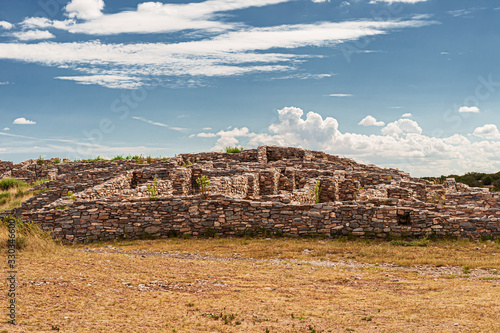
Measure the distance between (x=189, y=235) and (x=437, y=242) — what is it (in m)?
10.2

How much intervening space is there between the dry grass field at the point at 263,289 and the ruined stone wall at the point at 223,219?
1.62 m

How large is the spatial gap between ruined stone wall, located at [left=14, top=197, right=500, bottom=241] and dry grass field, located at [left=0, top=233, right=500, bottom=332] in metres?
1.62

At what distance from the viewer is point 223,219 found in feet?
63.4

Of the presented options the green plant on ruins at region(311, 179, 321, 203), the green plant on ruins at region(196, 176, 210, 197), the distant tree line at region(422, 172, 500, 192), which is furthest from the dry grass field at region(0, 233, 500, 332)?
the distant tree line at region(422, 172, 500, 192)

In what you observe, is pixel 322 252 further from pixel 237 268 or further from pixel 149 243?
pixel 149 243

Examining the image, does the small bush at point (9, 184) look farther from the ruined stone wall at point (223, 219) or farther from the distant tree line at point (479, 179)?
the distant tree line at point (479, 179)

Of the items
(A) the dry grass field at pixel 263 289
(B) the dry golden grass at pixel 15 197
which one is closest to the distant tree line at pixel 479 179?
(A) the dry grass field at pixel 263 289

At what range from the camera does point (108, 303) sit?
972cm

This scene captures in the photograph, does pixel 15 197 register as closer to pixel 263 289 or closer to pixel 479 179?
pixel 263 289

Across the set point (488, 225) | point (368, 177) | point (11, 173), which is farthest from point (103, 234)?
point (11, 173)

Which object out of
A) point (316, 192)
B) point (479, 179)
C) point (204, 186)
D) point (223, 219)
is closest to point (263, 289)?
point (223, 219)

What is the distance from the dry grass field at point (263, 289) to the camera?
8.86 m

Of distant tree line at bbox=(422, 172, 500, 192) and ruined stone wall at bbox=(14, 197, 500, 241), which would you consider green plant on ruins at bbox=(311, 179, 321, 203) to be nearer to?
ruined stone wall at bbox=(14, 197, 500, 241)

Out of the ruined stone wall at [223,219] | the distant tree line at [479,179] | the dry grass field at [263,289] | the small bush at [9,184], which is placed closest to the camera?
the dry grass field at [263,289]
